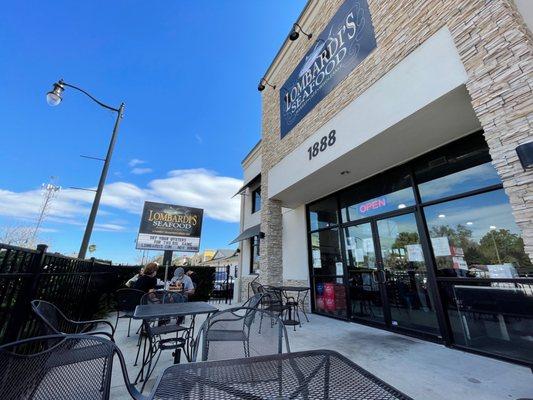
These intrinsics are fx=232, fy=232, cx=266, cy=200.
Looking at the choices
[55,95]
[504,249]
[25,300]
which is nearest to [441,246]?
[504,249]

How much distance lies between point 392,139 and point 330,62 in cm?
300

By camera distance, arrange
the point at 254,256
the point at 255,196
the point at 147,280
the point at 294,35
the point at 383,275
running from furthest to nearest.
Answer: the point at 255,196 < the point at 254,256 < the point at 294,35 < the point at 383,275 < the point at 147,280

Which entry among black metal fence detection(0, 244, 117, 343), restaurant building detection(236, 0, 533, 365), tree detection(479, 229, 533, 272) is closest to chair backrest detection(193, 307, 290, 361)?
black metal fence detection(0, 244, 117, 343)

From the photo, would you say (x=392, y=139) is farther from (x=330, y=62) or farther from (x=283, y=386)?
(x=283, y=386)

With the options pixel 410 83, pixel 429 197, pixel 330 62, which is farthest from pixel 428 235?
pixel 330 62

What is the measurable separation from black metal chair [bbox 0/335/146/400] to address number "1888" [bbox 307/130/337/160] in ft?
16.0

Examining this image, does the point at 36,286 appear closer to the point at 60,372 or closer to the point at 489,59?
the point at 60,372

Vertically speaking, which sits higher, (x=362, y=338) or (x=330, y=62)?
(x=330, y=62)

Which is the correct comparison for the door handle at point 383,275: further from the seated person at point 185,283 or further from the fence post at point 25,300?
the fence post at point 25,300

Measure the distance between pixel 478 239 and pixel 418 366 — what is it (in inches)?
88.5

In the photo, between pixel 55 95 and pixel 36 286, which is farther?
pixel 55 95

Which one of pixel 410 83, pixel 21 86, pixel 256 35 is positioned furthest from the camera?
pixel 256 35

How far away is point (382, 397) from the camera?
100 cm

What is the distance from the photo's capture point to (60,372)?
138 cm
